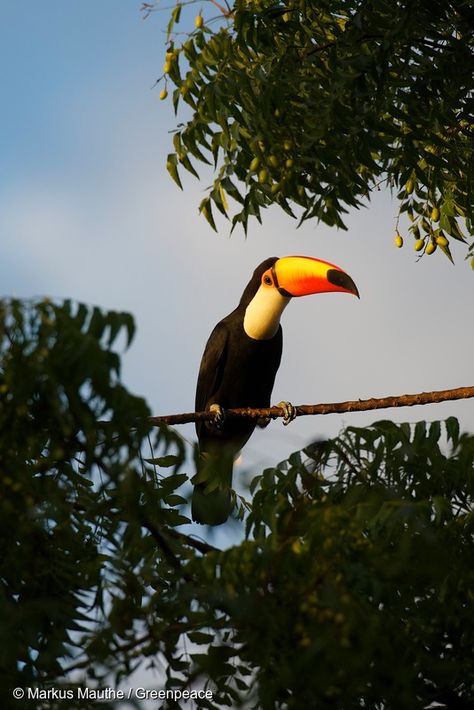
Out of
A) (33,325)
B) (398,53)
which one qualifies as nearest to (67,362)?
(33,325)

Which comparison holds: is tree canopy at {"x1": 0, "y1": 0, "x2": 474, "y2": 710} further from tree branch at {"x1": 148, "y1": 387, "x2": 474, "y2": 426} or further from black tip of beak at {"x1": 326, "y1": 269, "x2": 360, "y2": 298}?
black tip of beak at {"x1": 326, "y1": 269, "x2": 360, "y2": 298}

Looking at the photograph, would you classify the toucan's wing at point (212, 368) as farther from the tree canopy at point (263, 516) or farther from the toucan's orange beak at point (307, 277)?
the tree canopy at point (263, 516)

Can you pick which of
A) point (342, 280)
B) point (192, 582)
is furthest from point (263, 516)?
point (342, 280)

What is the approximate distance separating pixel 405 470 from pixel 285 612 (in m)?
1.46

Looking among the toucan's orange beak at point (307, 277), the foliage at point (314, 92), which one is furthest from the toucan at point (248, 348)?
the foliage at point (314, 92)

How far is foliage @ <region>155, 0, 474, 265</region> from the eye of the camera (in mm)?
4605

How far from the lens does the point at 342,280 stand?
7.30m

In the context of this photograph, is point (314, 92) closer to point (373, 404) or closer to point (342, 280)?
point (373, 404)

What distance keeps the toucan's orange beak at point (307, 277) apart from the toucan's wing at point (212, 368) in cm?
64

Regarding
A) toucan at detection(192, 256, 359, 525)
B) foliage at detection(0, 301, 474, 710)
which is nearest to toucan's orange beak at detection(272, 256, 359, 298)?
toucan at detection(192, 256, 359, 525)

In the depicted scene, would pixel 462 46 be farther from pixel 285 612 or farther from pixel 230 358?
pixel 230 358

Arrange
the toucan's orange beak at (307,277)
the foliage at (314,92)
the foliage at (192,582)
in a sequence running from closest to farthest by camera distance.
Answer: the foliage at (192,582)
the foliage at (314,92)
the toucan's orange beak at (307,277)

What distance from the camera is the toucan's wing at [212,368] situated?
26.9 feet

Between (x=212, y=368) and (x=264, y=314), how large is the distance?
623 mm
